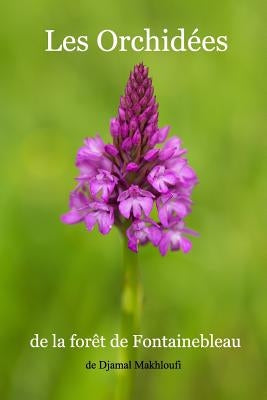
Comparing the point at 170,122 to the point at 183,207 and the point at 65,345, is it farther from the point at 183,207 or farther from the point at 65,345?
the point at 183,207

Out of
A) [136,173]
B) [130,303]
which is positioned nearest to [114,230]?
[130,303]

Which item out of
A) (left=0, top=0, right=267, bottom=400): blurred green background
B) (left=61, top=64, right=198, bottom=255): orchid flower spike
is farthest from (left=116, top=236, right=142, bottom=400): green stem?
(left=0, top=0, right=267, bottom=400): blurred green background

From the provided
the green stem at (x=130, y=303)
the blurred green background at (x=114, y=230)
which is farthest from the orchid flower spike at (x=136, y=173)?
the blurred green background at (x=114, y=230)

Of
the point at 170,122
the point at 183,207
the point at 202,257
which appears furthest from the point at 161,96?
the point at 183,207

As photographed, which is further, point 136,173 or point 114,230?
point 114,230

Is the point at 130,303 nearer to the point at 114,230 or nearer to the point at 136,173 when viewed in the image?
the point at 136,173

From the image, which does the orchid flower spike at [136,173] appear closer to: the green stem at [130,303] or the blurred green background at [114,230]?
the green stem at [130,303]

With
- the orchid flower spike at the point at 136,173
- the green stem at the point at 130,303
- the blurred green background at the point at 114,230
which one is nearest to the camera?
the orchid flower spike at the point at 136,173

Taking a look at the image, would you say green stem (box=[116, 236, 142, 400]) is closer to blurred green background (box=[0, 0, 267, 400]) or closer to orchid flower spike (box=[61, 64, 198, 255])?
orchid flower spike (box=[61, 64, 198, 255])
